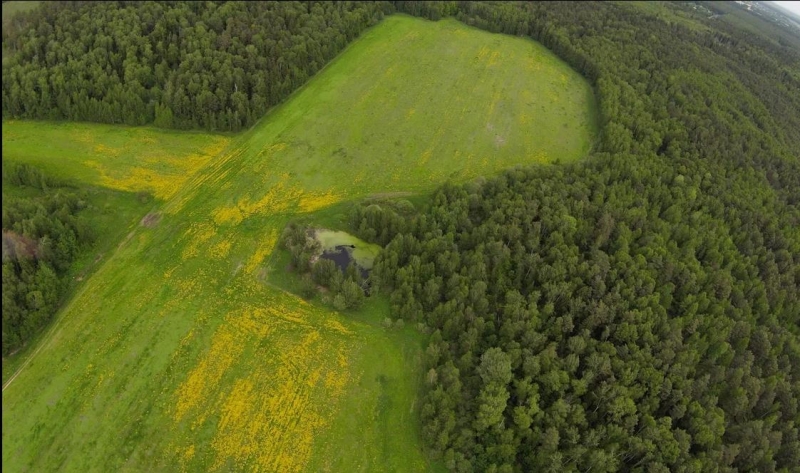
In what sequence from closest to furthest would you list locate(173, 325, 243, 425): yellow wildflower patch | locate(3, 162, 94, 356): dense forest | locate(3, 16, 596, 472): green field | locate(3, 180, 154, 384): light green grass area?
locate(3, 16, 596, 472): green field
locate(173, 325, 243, 425): yellow wildflower patch
locate(3, 162, 94, 356): dense forest
locate(3, 180, 154, 384): light green grass area

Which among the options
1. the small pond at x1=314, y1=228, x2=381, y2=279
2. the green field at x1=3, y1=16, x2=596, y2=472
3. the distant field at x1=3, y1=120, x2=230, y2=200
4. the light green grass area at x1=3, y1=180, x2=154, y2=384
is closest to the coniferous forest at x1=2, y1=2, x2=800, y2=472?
the small pond at x1=314, y1=228, x2=381, y2=279

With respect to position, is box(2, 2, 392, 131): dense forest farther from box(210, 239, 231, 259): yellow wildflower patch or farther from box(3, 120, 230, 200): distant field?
box(210, 239, 231, 259): yellow wildflower patch

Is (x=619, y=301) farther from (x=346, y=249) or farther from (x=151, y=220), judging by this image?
(x=151, y=220)

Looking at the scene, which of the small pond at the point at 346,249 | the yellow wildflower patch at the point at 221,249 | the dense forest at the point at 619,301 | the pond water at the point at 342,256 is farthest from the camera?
the small pond at the point at 346,249

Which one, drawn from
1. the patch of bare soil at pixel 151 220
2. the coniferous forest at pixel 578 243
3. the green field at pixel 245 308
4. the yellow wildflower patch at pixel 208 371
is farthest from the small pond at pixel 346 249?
the patch of bare soil at pixel 151 220

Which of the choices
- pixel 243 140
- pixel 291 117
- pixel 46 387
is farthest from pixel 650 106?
pixel 46 387

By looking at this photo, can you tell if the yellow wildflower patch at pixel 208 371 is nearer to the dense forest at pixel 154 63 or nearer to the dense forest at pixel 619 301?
the dense forest at pixel 619 301
